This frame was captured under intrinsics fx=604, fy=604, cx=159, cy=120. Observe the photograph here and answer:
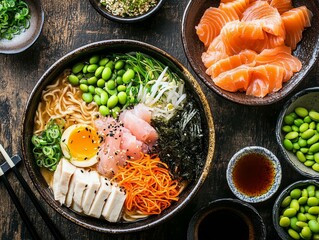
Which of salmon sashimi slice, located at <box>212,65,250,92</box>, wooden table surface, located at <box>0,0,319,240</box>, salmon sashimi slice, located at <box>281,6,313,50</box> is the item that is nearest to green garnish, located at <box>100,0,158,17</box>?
wooden table surface, located at <box>0,0,319,240</box>

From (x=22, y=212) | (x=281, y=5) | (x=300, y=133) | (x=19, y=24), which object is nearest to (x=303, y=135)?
(x=300, y=133)

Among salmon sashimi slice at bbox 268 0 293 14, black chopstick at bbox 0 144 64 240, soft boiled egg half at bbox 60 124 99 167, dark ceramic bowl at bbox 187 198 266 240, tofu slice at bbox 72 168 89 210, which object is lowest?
dark ceramic bowl at bbox 187 198 266 240

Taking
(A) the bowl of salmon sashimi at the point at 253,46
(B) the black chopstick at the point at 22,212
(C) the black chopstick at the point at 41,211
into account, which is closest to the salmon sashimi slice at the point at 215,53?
(A) the bowl of salmon sashimi at the point at 253,46

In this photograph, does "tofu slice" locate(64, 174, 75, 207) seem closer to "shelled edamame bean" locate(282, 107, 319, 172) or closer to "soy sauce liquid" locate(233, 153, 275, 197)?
"soy sauce liquid" locate(233, 153, 275, 197)

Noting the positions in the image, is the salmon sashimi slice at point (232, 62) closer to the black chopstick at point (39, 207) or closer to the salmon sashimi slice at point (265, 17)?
the salmon sashimi slice at point (265, 17)

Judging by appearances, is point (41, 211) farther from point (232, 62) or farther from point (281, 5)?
point (281, 5)
